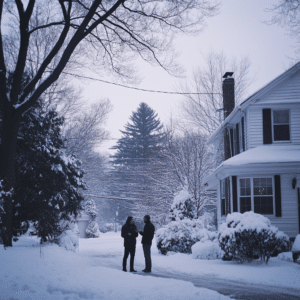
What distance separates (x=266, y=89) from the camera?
18422mm

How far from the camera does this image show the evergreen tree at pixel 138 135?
6288 centimetres

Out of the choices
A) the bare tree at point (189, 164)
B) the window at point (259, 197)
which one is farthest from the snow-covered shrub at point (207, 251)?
the bare tree at point (189, 164)

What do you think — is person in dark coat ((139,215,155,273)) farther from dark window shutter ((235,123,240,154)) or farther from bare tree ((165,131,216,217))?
bare tree ((165,131,216,217))

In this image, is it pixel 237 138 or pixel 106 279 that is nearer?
pixel 106 279

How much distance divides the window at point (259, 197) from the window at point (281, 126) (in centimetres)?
242

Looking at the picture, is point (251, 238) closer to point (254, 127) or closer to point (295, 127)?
point (254, 127)

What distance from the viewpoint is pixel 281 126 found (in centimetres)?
1856

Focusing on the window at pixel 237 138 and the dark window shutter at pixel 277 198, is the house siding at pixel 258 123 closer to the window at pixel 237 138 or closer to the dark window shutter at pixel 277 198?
the window at pixel 237 138

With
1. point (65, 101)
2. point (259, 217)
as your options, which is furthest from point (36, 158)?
point (65, 101)

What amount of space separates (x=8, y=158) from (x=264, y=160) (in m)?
10.2

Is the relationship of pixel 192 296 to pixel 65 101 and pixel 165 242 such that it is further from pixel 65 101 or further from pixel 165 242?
pixel 65 101

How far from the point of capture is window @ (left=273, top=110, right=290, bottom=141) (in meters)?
18.5

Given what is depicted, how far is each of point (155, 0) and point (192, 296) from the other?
11482mm

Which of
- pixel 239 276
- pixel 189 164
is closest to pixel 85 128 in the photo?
pixel 189 164
